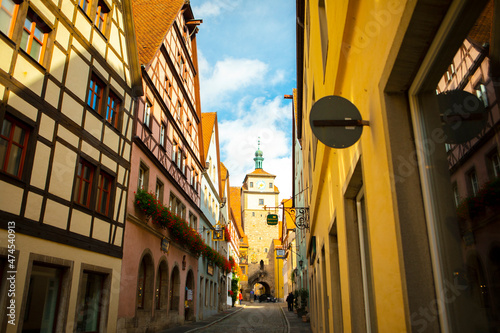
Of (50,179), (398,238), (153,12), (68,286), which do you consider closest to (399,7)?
(398,238)

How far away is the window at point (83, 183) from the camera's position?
908 centimetres

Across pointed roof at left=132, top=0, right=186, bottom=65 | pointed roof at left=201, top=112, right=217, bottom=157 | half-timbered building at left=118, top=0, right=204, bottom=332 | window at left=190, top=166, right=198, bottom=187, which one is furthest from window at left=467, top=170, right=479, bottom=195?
pointed roof at left=201, top=112, right=217, bottom=157

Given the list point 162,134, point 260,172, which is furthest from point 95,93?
point 260,172

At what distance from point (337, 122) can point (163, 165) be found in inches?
491

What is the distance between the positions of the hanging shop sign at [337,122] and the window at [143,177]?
10629mm

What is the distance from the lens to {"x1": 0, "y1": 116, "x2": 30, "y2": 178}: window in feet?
22.3

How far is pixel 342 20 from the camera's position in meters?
3.88

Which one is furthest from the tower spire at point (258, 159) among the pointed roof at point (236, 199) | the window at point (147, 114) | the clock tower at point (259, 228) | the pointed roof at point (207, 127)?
the window at point (147, 114)

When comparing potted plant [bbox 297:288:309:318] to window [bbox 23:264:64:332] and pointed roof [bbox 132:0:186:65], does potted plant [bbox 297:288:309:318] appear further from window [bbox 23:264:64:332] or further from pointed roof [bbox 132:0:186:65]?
window [bbox 23:264:64:332]

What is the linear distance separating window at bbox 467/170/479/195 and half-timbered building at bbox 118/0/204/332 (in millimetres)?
10585

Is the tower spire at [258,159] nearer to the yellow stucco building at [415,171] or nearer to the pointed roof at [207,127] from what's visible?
the pointed roof at [207,127]

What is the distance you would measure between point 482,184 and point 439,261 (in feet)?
2.08

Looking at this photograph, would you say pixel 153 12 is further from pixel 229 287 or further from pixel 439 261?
pixel 229 287

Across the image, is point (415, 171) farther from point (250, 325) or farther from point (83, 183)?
point (250, 325)
